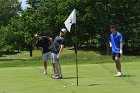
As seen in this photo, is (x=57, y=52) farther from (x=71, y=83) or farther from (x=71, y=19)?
(x=71, y=83)

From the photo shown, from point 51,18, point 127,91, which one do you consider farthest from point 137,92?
point 51,18

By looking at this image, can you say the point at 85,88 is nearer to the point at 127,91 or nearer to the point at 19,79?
the point at 127,91

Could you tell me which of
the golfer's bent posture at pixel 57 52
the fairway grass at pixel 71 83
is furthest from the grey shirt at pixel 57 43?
the fairway grass at pixel 71 83

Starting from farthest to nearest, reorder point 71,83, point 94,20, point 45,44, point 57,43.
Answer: point 94,20, point 45,44, point 57,43, point 71,83

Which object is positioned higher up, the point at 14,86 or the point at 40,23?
→ the point at 40,23

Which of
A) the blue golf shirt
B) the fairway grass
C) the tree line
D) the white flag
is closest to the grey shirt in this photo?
the fairway grass

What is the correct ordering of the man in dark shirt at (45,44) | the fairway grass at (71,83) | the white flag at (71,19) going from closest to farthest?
the fairway grass at (71,83), the white flag at (71,19), the man in dark shirt at (45,44)

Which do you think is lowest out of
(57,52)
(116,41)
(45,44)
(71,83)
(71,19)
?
(71,83)

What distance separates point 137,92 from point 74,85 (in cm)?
265

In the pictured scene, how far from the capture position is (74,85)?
1421cm

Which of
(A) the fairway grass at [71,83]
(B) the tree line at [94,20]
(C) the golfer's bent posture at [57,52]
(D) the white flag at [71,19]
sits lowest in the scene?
(A) the fairway grass at [71,83]

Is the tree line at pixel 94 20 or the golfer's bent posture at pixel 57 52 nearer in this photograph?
the golfer's bent posture at pixel 57 52

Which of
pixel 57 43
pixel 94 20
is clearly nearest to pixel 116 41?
pixel 57 43

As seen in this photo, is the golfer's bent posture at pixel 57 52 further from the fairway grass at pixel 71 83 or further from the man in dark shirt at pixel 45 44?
the man in dark shirt at pixel 45 44
